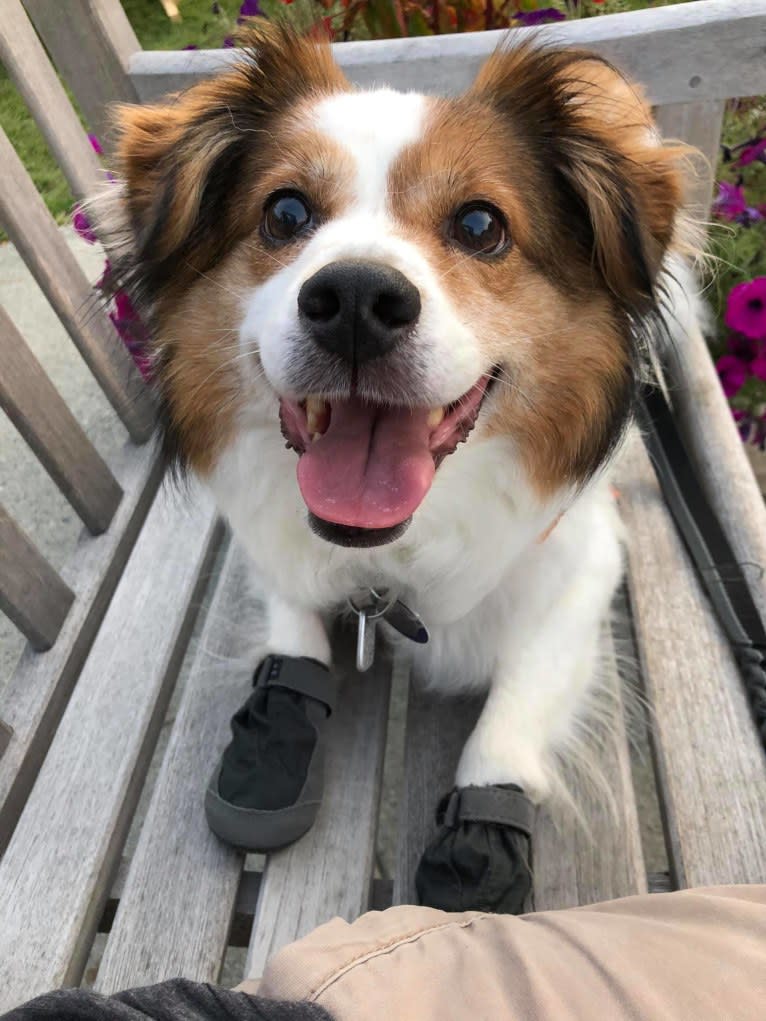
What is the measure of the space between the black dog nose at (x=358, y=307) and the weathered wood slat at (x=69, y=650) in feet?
3.61

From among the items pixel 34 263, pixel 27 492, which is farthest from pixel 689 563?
pixel 27 492

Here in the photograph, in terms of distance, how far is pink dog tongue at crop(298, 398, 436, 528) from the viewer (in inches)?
48.4

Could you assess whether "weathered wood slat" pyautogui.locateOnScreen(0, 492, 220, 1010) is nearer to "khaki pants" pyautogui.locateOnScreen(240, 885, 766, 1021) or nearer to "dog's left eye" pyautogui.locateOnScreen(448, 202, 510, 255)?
"khaki pants" pyautogui.locateOnScreen(240, 885, 766, 1021)

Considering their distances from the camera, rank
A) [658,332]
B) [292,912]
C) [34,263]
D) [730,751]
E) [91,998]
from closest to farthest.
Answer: [91,998], [292,912], [730,751], [658,332], [34,263]

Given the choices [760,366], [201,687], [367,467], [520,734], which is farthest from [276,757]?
[760,366]

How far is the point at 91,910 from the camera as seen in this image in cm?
145

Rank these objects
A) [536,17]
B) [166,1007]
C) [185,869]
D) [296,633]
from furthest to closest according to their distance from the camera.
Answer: [536,17] → [296,633] → [185,869] → [166,1007]

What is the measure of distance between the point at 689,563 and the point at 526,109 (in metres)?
1.08

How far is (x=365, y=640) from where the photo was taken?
159 cm

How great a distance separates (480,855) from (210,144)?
1.33 meters

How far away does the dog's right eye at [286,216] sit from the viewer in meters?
1.34

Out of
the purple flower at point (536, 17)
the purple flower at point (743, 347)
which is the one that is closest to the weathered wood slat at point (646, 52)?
the purple flower at point (536, 17)

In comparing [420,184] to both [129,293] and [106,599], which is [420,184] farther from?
[106,599]

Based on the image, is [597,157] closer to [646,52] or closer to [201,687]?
[646,52]
